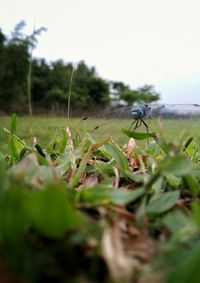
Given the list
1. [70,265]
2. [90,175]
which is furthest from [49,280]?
[90,175]

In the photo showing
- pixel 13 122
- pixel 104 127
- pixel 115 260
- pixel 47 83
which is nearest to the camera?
pixel 115 260

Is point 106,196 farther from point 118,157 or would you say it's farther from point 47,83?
point 47,83

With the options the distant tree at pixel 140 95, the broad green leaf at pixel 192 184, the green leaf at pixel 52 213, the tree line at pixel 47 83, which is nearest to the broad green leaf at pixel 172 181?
the broad green leaf at pixel 192 184

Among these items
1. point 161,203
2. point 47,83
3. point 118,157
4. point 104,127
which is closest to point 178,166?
point 161,203

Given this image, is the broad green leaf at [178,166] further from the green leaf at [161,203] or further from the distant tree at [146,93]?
the distant tree at [146,93]

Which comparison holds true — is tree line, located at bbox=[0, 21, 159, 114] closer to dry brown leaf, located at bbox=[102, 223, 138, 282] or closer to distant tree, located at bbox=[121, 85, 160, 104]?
distant tree, located at bbox=[121, 85, 160, 104]

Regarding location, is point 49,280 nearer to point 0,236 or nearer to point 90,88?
point 0,236

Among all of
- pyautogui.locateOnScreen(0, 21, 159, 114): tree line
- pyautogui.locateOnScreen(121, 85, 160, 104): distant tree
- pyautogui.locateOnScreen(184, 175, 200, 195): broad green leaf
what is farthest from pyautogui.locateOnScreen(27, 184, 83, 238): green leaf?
pyautogui.locateOnScreen(121, 85, 160, 104): distant tree
